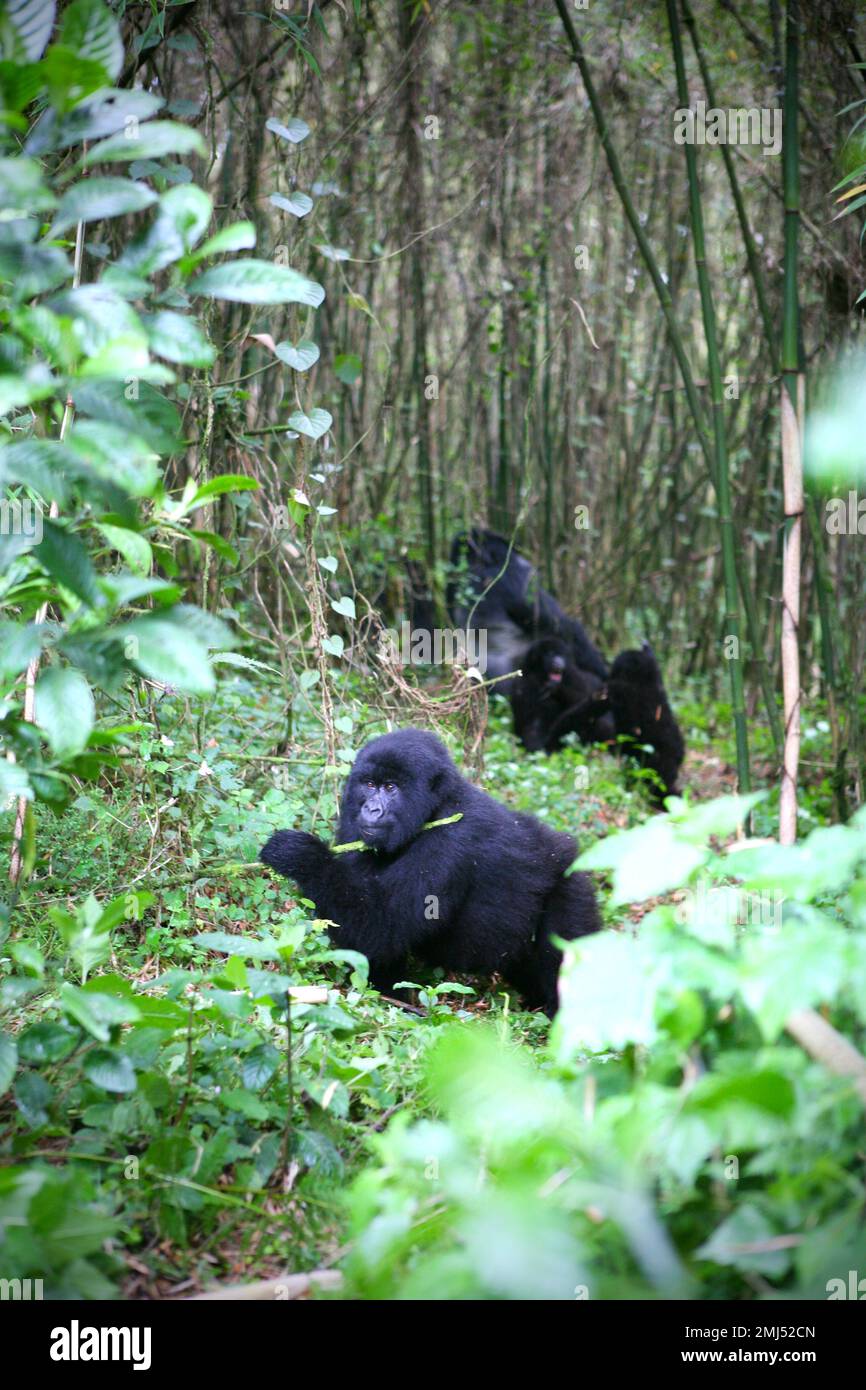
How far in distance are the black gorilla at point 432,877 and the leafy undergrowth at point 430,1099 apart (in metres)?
0.18

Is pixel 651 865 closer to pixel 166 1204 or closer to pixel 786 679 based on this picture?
pixel 166 1204

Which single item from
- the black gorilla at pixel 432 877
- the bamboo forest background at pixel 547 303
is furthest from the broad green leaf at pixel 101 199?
the bamboo forest background at pixel 547 303

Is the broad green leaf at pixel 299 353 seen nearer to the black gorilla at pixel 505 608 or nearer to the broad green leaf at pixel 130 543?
the broad green leaf at pixel 130 543

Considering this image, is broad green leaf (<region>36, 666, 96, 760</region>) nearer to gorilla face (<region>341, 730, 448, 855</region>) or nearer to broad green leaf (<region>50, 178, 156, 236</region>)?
broad green leaf (<region>50, 178, 156, 236</region>)

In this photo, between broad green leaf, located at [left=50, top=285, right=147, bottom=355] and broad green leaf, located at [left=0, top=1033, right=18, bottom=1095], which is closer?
broad green leaf, located at [left=50, top=285, right=147, bottom=355]

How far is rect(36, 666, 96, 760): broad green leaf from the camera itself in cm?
184

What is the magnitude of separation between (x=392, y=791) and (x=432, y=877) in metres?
0.30

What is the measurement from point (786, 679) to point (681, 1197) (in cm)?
268

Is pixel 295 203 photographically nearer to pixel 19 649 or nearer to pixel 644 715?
pixel 19 649

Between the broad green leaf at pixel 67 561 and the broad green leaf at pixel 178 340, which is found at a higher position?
the broad green leaf at pixel 178 340

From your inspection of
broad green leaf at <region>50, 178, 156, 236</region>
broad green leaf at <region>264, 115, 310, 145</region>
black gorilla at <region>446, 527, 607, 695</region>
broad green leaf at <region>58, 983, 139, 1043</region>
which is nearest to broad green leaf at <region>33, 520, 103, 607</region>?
broad green leaf at <region>50, 178, 156, 236</region>

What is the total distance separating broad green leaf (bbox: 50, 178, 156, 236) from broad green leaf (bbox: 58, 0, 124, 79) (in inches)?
6.1

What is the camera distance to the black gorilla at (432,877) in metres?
3.65
